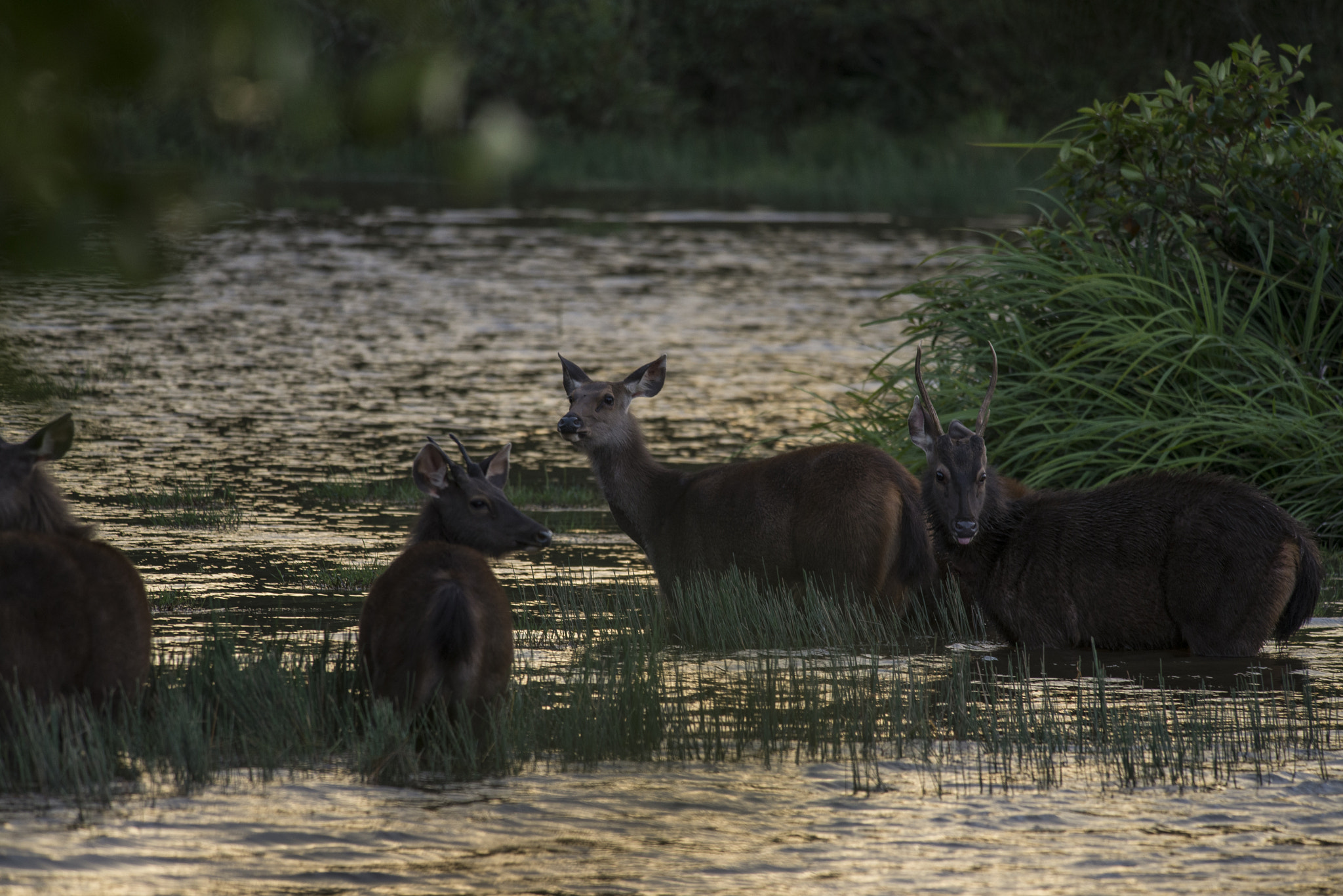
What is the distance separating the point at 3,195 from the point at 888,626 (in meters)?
6.85

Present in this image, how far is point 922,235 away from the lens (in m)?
32.6

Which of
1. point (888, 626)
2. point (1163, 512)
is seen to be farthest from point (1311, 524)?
point (888, 626)

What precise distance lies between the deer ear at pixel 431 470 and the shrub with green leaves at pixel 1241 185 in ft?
19.7

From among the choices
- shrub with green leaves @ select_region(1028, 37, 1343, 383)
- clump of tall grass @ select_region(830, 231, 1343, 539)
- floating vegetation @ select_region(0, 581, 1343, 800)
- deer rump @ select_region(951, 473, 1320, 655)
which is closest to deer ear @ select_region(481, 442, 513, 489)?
floating vegetation @ select_region(0, 581, 1343, 800)

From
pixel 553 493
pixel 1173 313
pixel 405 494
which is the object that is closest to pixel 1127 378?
pixel 1173 313

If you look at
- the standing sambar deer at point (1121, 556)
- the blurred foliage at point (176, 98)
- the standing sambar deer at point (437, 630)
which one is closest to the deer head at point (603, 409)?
the standing sambar deer at point (1121, 556)

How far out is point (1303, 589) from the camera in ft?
27.0

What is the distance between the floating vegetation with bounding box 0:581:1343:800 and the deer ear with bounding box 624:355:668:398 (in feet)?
7.86

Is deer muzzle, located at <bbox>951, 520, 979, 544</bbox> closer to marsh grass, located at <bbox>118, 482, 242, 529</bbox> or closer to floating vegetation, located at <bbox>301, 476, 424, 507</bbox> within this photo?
floating vegetation, located at <bbox>301, 476, 424, 507</bbox>

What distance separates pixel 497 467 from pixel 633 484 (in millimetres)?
2233

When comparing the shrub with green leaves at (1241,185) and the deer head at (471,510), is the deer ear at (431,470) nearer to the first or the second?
the deer head at (471,510)

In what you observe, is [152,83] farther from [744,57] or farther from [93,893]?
[744,57]

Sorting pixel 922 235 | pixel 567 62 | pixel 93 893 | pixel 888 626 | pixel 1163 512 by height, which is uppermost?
pixel 567 62

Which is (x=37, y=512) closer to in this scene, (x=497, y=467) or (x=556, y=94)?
(x=497, y=467)
